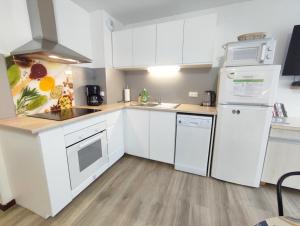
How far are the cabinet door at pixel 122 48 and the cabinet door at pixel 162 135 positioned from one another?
0.99 metres

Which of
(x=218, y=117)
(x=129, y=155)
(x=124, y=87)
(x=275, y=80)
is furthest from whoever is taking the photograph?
(x=124, y=87)

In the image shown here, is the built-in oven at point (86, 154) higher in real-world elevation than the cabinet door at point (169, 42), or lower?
lower

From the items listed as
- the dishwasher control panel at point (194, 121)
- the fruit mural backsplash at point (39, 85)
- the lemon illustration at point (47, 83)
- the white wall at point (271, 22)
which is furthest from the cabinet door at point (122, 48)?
the white wall at point (271, 22)

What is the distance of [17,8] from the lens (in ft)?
4.78

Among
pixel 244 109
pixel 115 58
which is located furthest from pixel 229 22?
pixel 115 58

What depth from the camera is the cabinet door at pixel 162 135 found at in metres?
2.00

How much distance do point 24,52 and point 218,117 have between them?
2094 mm

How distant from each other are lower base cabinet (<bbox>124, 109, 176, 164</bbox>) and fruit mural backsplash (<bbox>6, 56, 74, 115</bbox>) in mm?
930

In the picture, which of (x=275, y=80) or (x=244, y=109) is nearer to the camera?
(x=275, y=80)

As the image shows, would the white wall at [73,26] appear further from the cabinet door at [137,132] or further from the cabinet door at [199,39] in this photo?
the cabinet door at [199,39]

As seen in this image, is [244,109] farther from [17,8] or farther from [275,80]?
[17,8]

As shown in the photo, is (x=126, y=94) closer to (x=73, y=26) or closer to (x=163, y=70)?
(x=163, y=70)

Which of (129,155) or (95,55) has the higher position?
(95,55)

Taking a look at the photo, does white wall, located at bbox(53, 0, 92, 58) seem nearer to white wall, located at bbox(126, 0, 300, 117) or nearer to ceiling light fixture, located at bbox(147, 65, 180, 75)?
ceiling light fixture, located at bbox(147, 65, 180, 75)
